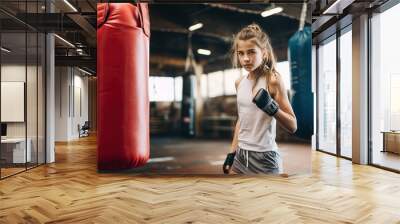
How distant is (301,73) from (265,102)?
2.42ft

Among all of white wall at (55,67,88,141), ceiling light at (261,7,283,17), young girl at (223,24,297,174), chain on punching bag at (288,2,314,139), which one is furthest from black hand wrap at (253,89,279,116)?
white wall at (55,67,88,141)

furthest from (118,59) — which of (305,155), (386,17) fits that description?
(386,17)

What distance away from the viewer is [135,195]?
357 centimetres

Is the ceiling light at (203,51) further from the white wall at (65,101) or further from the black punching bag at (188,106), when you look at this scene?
the white wall at (65,101)

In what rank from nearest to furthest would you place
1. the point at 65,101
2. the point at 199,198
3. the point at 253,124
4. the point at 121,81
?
1. the point at 199,198
2. the point at 121,81
3. the point at 253,124
4. the point at 65,101

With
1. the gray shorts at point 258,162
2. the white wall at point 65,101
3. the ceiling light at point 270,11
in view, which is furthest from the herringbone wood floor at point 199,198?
the white wall at point 65,101

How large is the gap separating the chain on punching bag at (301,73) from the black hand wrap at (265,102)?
0.48 metres

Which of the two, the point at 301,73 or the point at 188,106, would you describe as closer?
the point at 301,73

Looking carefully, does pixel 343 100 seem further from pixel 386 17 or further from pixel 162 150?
pixel 162 150

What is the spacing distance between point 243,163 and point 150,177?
4.05ft

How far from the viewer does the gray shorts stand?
4.39 metres

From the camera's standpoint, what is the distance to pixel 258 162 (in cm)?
439

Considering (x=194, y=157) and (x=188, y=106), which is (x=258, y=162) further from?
A: (x=188, y=106)

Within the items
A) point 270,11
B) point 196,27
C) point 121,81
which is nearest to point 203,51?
point 196,27
